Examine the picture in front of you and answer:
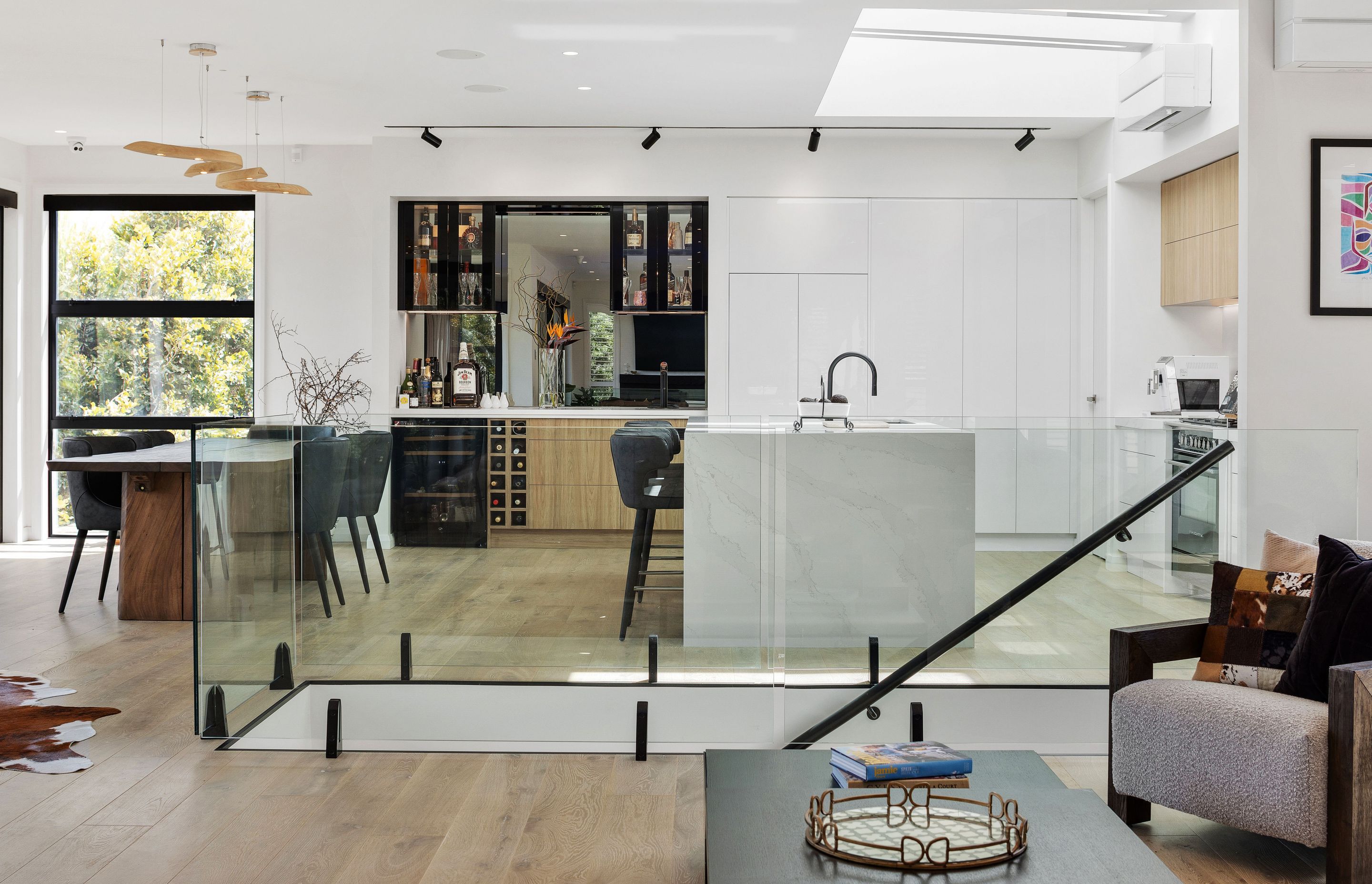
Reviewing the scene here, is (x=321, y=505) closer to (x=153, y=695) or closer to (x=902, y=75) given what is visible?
(x=153, y=695)

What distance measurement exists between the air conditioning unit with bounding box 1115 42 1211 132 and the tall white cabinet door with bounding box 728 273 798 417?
2.34 metres

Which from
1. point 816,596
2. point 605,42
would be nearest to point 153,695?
point 816,596

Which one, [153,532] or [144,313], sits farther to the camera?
[144,313]

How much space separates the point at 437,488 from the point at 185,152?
240cm

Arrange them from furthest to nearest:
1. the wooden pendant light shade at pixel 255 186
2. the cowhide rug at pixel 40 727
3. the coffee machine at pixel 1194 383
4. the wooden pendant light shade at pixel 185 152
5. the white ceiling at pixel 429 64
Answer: the coffee machine at pixel 1194 383, the wooden pendant light shade at pixel 255 186, the wooden pendant light shade at pixel 185 152, the white ceiling at pixel 429 64, the cowhide rug at pixel 40 727

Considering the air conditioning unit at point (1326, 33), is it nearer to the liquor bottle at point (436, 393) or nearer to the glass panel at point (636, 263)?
the glass panel at point (636, 263)

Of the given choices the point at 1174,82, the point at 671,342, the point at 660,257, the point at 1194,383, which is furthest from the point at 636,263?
the point at 1194,383

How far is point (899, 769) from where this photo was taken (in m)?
2.05

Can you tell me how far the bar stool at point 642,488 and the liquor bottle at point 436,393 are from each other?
387 cm

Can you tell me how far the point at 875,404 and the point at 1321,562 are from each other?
14.2ft

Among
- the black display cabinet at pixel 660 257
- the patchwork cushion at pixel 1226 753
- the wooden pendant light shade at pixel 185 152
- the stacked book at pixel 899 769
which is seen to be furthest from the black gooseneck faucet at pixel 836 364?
the wooden pendant light shade at pixel 185 152

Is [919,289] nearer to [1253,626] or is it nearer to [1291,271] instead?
[1291,271]

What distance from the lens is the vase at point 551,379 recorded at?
24.0 ft

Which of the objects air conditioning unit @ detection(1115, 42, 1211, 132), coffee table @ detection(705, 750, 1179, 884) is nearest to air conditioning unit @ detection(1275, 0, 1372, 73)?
air conditioning unit @ detection(1115, 42, 1211, 132)
